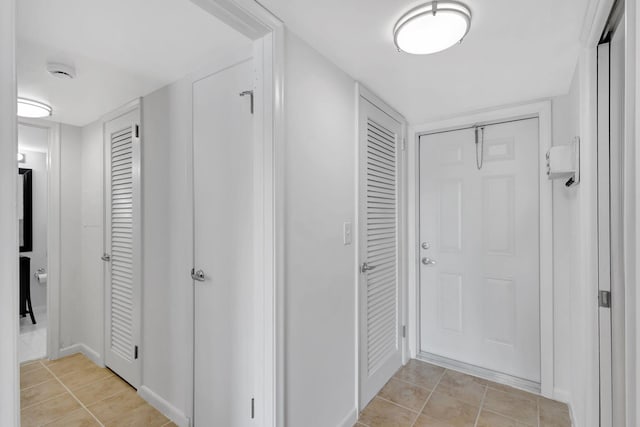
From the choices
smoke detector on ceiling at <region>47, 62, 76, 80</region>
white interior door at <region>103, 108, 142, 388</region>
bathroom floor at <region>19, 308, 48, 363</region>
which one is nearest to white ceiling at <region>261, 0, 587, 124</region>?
smoke detector on ceiling at <region>47, 62, 76, 80</region>

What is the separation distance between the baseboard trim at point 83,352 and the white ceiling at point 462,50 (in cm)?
308

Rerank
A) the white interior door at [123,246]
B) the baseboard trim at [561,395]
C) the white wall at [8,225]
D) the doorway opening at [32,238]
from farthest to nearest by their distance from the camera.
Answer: the doorway opening at [32,238]
the white interior door at [123,246]
the baseboard trim at [561,395]
the white wall at [8,225]

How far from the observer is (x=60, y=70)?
173cm

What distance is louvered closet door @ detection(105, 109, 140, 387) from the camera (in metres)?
2.18

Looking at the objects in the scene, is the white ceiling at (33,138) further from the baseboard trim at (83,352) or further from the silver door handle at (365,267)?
the silver door handle at (365,267)

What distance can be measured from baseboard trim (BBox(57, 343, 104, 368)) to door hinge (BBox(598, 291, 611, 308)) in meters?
3.47

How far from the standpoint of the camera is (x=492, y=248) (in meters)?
2.41

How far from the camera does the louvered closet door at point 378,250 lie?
199 centimetres

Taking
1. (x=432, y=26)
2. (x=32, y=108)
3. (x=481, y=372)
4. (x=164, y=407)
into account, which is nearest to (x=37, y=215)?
(x=32, y=108)

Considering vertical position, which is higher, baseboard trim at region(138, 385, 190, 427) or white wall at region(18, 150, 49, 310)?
white wall at region(18, 150, 49, 310)

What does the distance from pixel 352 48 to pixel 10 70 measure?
1.34 metres

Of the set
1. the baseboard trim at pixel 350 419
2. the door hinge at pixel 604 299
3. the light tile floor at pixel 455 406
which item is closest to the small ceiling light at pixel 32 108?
the baseboard trim at pixel 350 419

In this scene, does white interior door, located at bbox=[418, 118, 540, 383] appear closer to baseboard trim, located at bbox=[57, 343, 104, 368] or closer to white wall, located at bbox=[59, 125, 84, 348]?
baseboard trim, located at bbox=[57, 343, 104, 368]

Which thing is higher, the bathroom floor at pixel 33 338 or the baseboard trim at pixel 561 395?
the baseboard trim at pixel 561 395
